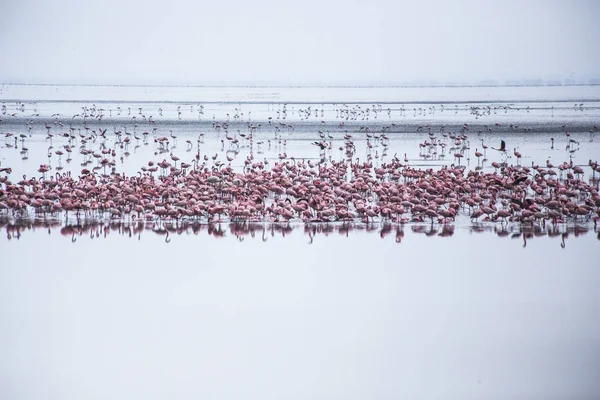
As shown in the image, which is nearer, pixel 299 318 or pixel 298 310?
pixel 299 318

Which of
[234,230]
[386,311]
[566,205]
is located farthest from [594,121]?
[386,311]

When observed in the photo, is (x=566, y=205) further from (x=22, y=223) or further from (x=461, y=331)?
(x=22, y=223)

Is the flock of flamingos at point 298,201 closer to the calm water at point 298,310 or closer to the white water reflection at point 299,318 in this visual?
the calm water at point 298,310

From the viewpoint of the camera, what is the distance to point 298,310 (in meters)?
8.04

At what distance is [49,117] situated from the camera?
36.2 m

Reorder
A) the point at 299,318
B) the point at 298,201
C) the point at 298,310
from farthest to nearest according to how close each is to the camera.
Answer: the point at 298,201 → the point at 298,310 → the point at 299,318

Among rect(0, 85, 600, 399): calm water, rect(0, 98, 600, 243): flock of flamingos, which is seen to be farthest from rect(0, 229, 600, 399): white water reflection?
rect(0, 98, 600, 243): flock of flamingos

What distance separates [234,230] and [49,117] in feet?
89.7

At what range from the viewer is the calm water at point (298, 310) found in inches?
255

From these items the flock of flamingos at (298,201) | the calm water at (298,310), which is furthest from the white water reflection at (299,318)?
the flock of flamingos at (298,201)

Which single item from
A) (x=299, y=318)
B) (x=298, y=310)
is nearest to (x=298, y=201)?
(x=298, y=310)

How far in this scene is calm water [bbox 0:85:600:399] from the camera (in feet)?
21.2

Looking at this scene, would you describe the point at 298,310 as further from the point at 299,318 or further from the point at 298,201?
the point at 298,201

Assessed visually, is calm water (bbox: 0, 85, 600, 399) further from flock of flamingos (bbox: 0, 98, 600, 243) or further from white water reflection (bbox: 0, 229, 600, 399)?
flock of flamingos (bbox: 0, 98, 600, 243)
